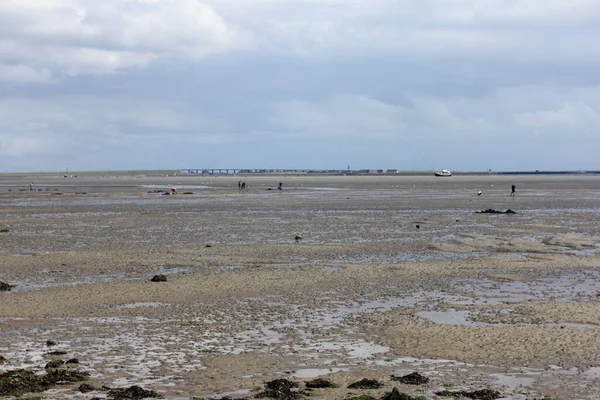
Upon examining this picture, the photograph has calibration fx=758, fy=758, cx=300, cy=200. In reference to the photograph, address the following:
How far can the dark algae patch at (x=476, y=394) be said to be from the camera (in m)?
10.6

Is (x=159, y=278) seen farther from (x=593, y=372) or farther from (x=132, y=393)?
(x=593, y=372)

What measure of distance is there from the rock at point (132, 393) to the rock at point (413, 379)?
3.60m

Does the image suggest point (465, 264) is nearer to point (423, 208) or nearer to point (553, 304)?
point (553, 304)

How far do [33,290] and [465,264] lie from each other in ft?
43.6

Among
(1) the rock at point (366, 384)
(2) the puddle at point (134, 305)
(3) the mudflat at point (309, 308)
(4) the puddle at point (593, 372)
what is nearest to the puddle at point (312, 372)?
(3) the mudflat at point (309, 308)

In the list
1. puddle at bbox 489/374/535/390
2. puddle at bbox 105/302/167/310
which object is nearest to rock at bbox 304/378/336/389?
puddle at bbox 489/374/535/390

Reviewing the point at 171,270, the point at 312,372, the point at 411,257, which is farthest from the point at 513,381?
the point at 411,257

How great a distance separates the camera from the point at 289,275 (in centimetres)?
2234

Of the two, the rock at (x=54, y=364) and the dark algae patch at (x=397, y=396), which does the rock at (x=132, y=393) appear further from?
the dark algae patch at (x=397, y=396)

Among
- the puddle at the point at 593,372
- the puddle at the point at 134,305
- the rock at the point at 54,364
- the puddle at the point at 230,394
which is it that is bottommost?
the puddle at the point at 230,394

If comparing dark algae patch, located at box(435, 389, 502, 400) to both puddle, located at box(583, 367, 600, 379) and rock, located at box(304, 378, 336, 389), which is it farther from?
puddle, located at box(583, 367, 600, 379)

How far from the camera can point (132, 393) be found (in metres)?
10.6

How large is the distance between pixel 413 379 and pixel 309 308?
6118mm

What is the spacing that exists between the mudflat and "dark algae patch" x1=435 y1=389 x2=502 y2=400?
16cm
